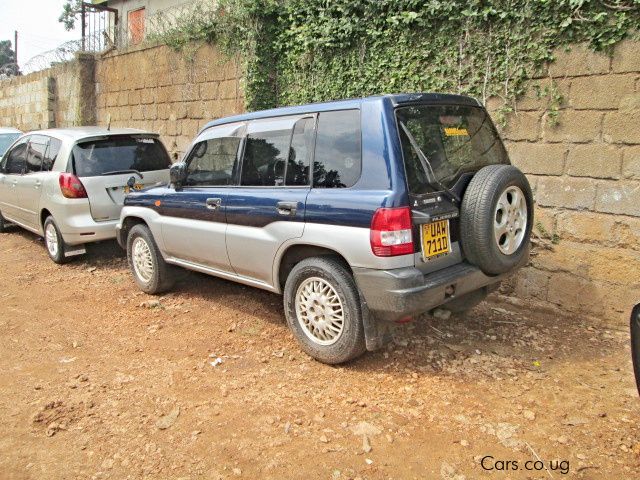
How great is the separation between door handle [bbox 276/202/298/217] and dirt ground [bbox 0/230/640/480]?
1139mm

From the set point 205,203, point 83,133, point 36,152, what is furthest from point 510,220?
point 36,152

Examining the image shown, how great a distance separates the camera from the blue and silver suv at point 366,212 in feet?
10.7

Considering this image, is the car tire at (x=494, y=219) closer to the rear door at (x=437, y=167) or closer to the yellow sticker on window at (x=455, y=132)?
the rear door at (x=437, y=167)

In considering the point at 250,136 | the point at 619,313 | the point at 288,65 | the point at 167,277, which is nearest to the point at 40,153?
the point at 167,277

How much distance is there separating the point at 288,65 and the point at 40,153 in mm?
3627

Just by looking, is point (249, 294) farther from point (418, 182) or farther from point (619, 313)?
point (619, 313)

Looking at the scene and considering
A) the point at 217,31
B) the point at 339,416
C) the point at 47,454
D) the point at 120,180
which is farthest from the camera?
the point at 217,31

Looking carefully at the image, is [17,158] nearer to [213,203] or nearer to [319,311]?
[213,203]

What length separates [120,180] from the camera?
253 inches

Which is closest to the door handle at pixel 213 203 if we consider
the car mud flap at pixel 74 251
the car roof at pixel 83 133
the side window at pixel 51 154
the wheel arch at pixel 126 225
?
the wheel arch at pixel 126 225

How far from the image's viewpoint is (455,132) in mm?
3717

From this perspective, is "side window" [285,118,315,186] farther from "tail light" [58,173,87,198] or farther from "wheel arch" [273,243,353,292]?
"tail light" [58,173,87,198]

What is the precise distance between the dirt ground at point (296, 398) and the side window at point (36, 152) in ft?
8.52

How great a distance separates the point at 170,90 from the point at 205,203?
229 inches
